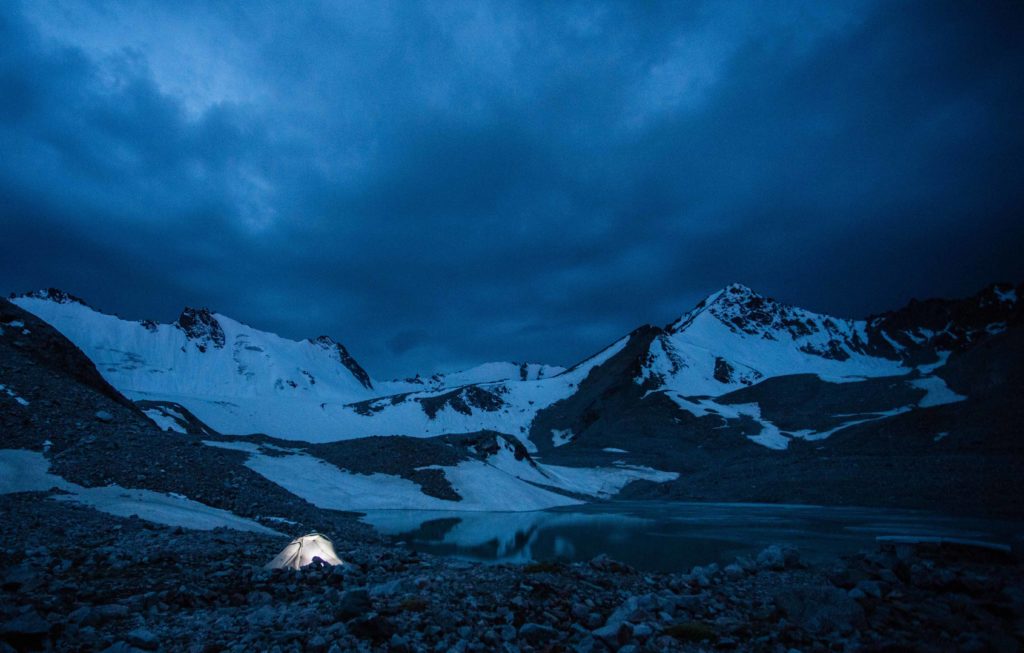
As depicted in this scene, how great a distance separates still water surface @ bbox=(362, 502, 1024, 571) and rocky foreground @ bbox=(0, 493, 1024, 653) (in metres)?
10.6

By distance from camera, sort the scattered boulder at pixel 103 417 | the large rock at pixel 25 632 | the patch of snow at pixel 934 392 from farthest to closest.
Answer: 1. the patch of snow at pixel 934 392
2. the scattered boulder at pixel 103 417
3. the large rock at pixel 25 632

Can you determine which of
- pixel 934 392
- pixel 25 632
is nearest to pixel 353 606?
pixel 25 632

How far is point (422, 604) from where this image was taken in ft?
29.3

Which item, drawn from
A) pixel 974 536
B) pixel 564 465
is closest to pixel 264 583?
pixel 974 536

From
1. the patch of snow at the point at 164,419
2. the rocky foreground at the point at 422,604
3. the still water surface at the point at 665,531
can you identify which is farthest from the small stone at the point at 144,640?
the patch of snow at the point at 164,419

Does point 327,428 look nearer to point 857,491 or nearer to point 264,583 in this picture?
point 857,491

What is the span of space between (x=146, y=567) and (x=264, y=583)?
2936mm

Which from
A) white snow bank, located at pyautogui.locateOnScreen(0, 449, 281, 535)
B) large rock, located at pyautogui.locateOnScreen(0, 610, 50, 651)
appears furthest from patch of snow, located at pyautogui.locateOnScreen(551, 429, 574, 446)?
large rock, located at pyautogui.locateOnScreen(0, 610, 50, 651)

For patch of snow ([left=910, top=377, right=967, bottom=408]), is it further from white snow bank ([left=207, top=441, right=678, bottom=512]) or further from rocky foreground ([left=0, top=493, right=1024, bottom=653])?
rocky foreground ([left=0, top=493, right=1024, bottom=653])

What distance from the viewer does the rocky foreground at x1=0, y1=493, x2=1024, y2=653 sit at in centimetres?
730

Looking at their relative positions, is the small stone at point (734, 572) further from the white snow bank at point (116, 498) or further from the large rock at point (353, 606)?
the white snow bank at point (116, 498)

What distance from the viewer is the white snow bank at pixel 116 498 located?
19094 mm

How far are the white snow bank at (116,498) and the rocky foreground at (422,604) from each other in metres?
3.39

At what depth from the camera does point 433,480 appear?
58.3 metres
